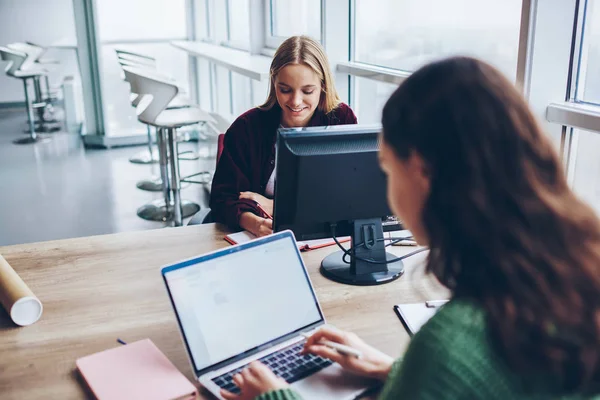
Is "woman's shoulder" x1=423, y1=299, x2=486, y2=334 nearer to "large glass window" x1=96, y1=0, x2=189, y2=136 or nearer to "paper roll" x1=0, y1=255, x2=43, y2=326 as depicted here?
"paper roll" x1=0, y1=255, x2=43, y2=326

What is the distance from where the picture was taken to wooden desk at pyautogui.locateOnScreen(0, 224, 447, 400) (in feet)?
3.67

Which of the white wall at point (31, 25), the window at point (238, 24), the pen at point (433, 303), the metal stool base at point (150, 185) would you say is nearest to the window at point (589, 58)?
the pen at point (433, 303)

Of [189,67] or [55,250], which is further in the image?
[189,67]

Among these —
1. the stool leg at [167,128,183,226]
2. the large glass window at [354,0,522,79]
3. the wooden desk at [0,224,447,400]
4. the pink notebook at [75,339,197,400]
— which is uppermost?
the large glass window at [354,0,522,79]

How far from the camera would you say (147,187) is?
4.83m

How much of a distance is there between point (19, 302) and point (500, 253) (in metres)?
1.03

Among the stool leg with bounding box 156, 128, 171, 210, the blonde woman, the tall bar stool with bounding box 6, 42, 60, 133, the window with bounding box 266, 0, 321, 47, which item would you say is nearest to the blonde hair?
the blonde woman

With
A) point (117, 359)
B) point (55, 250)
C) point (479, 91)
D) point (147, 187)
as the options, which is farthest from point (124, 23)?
point (479, 91)

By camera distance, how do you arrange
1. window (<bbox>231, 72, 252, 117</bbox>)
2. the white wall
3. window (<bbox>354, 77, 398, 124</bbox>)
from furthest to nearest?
the white wall
window (<bbox>231, 72, 252, 117</bbox>)
window (<bbox>354, 77, 398, 124</bbox>)

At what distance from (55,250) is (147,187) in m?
3.22

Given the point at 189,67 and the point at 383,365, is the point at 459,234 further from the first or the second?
the point at 189,67

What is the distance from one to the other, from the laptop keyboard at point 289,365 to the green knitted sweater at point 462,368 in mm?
395

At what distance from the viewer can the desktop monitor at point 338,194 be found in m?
1.39

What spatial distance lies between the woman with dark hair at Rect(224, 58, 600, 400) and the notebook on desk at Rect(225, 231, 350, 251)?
A: 972 millimetres
